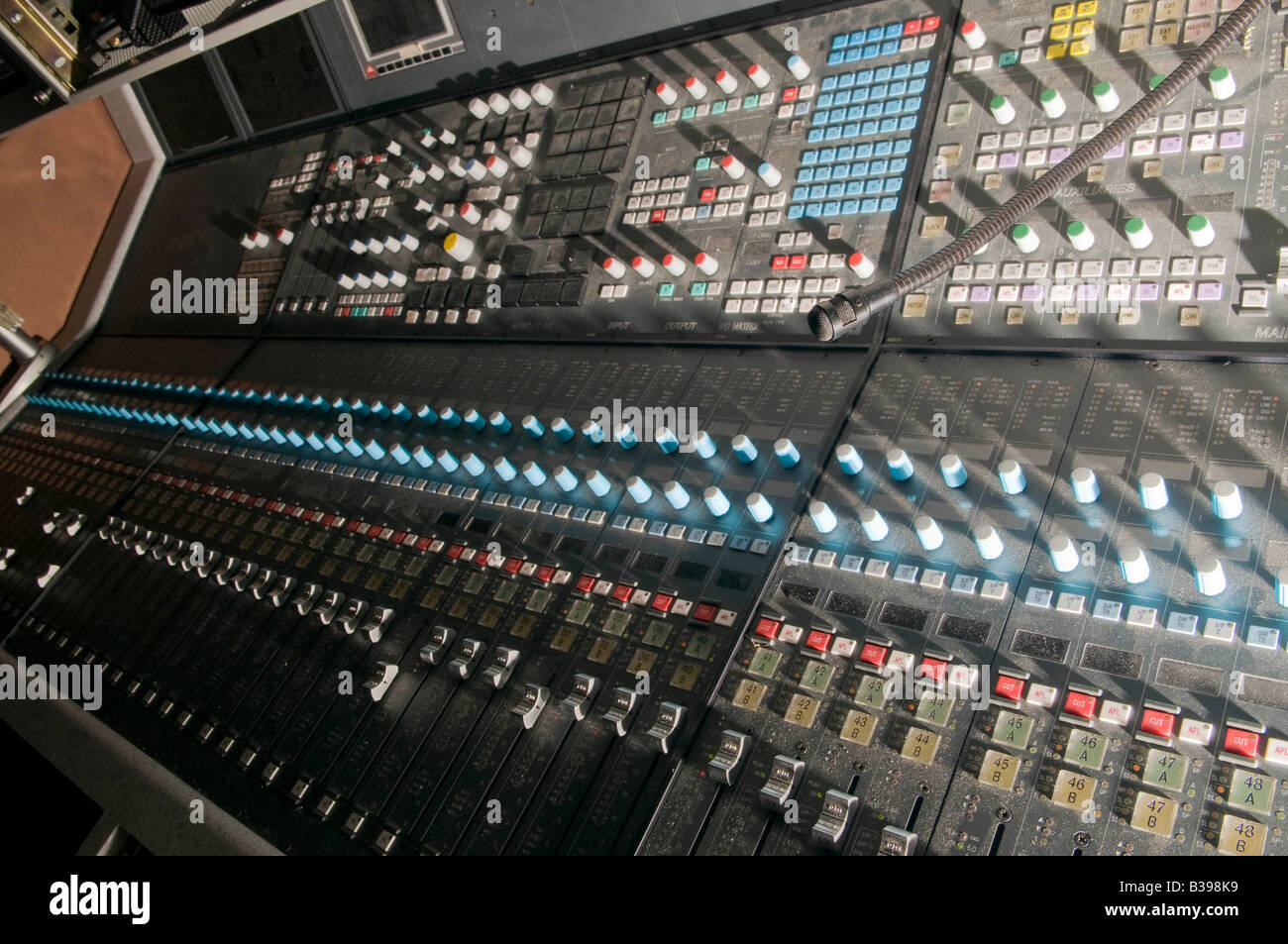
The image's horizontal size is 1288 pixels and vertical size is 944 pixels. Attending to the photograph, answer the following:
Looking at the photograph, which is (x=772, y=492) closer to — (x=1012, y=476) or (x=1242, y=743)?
(x=1012, y=476)

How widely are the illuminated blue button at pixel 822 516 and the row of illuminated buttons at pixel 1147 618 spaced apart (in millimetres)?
400

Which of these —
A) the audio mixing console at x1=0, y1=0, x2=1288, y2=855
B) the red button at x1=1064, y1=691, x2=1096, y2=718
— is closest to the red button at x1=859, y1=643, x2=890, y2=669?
the audio mixing console at x1=0, y1=0, x2=1288, y2=855

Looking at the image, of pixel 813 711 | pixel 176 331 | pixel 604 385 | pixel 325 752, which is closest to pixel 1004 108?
pixel 604 385

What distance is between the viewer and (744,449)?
2.10 metres

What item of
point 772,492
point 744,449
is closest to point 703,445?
point 744,449

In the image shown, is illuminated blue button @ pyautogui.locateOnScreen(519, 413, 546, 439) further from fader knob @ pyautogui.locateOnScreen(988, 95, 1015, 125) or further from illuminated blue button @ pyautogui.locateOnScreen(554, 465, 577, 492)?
fader knob @ pyautogui.locateOnScreen(988, 95, 1015, 125)

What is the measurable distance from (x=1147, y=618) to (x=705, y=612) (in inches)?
31.2

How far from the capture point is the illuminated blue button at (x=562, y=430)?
245cm

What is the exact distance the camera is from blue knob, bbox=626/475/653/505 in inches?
85.4

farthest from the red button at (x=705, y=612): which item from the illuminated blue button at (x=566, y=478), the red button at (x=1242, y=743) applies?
the red button at (x=1242, y=743)

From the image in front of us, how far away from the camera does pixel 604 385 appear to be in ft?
8.34

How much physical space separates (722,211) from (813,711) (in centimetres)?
144

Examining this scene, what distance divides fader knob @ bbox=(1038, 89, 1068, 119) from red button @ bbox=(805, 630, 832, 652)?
4.20 feet

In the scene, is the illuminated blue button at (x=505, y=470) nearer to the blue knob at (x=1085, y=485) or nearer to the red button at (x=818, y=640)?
the red button at (x=818, y=640)
